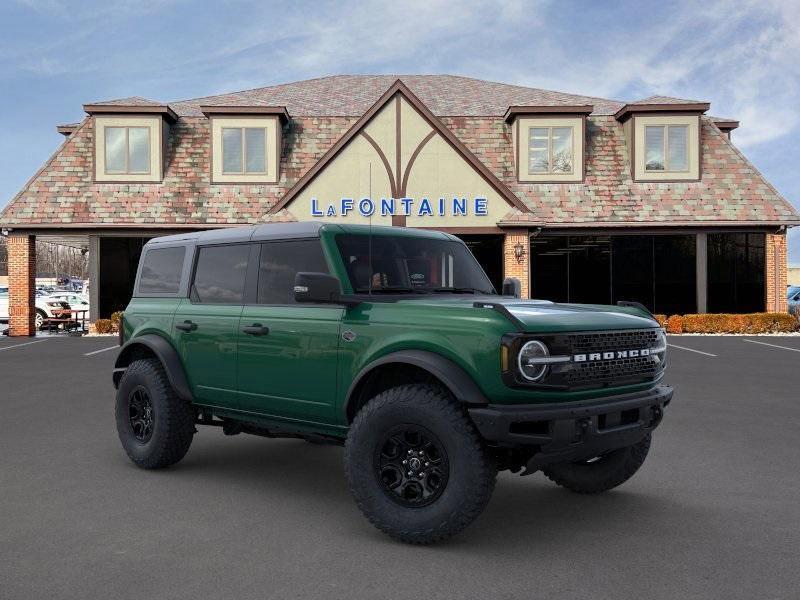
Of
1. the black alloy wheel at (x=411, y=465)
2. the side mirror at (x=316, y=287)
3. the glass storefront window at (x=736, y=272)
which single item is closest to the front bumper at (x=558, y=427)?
the black alloy wheel at (x=411, y=465)

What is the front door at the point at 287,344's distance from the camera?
534 cm

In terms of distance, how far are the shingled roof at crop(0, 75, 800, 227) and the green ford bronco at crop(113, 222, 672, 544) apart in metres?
16.6

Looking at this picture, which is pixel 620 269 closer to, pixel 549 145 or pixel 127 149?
pixel 549 145

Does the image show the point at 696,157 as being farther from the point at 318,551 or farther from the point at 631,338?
the point at 318,551

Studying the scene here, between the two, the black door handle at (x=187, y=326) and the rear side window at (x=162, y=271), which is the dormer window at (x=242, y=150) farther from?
the black door handle at (x=187, y=326)

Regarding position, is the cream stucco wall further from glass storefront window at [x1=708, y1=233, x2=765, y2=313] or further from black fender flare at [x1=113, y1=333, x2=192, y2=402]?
black fender flare at [x1=113, y1=333, x2=192, y2=402]

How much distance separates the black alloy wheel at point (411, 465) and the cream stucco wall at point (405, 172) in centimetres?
1841

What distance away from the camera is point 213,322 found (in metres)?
6.23

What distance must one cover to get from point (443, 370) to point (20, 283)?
2270 cm

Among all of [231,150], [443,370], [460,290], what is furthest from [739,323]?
[443,370]

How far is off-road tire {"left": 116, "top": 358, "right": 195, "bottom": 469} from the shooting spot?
6500 mm

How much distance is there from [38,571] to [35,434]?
14.6ft

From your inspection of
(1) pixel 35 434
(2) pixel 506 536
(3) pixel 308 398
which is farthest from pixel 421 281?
(1) pixel 35 434

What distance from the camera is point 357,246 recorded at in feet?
19.1
